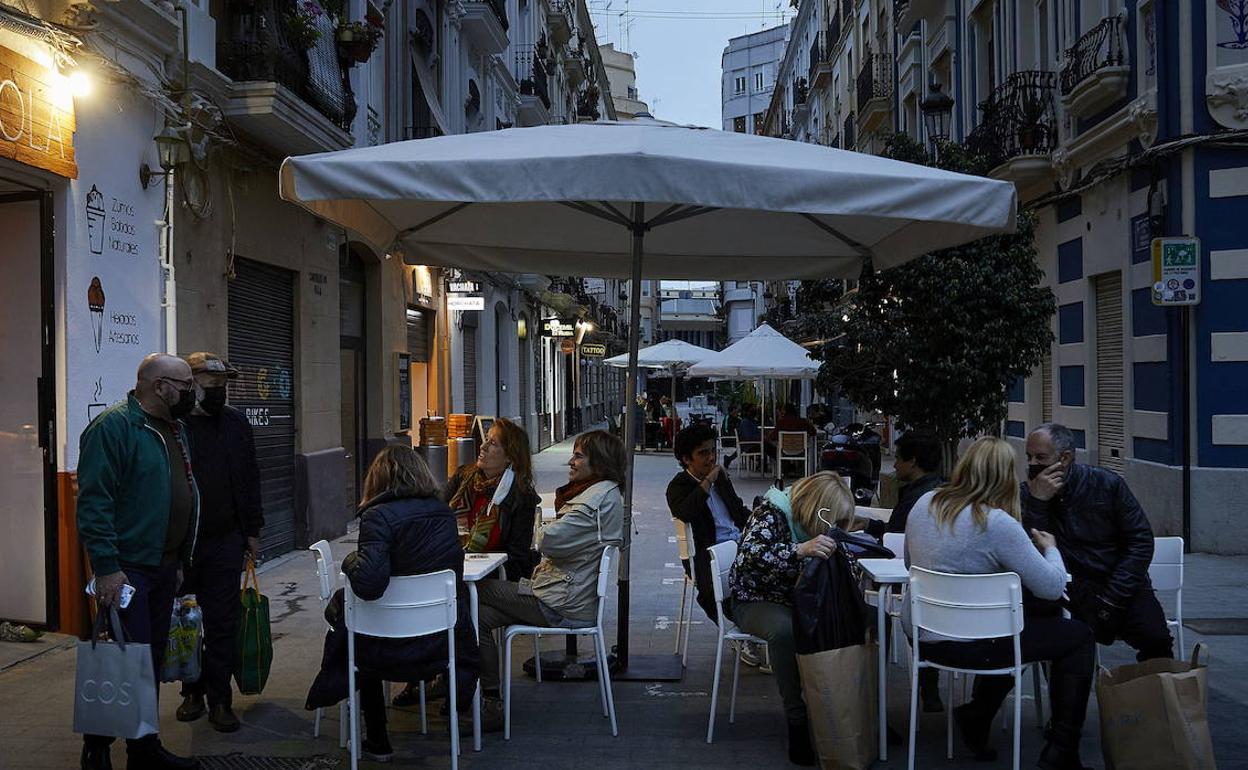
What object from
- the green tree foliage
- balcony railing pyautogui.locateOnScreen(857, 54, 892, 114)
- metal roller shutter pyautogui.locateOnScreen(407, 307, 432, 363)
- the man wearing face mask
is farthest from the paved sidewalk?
balcony railing pyautogui.locateOnScreen(857, 54, 892, 114)

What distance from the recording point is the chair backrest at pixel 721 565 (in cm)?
525

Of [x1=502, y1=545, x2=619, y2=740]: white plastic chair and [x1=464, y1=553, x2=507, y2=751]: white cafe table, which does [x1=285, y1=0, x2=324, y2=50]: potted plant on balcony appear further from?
[x1=502, y1=545, x2=619, y2=740]: white plastic chair

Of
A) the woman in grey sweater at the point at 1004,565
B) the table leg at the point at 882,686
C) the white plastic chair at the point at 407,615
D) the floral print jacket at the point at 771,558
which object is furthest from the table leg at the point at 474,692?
the woman in grey sweater at the point at 1004,565

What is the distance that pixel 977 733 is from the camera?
5.00 metres

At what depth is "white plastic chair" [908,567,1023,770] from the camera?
455 cm

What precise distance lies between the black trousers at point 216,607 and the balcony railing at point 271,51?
531cm

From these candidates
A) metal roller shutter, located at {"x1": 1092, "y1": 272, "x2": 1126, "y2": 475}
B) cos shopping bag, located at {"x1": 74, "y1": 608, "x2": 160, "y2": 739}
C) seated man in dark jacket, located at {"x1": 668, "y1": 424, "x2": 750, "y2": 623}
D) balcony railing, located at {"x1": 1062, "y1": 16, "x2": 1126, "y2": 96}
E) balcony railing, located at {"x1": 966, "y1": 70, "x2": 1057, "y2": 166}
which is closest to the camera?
cos shopping bag, located at {"x1": 74, "y1": 608, "x2": 160, "y2": 739}

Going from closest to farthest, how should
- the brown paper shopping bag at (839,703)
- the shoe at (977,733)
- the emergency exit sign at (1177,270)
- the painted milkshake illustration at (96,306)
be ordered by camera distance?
the brown paper shopping bag at (839,703) < the shoe at (977,733) < the painted milkshake illustration at (96,306) < the emergency exit sign at (1177,270)

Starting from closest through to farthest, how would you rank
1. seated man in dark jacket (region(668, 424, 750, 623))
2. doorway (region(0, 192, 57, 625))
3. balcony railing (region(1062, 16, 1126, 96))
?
seated man in dark jacket (region(668, 424, 750, 623)) → doorway (region(0, 192, 57, 625)) → balcony railing (region(1062, 16, 1126, 96))

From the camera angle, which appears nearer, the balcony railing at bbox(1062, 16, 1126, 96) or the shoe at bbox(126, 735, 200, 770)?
the shoe at bbox(126, 735, 200, 770)

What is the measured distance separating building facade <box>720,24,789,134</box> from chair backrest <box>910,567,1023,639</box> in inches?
2767

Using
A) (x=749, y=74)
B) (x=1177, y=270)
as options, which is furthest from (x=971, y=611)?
(x=749, y=74)

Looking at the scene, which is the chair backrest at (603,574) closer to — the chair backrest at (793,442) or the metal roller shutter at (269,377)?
the metal roller shutter at (269,377)

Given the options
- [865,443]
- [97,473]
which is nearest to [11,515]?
[97,473]
